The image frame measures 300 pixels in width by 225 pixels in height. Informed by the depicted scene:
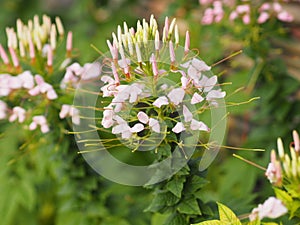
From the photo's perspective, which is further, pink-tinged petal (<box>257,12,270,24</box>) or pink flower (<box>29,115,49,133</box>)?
pink-tinged petal (<box>257,12,270,24</box>)

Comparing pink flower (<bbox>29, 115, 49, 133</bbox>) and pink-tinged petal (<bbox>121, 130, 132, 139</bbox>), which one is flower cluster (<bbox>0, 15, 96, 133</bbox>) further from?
pink-tinged petal (<bbox>121, 130, 132, 139</bbox>)

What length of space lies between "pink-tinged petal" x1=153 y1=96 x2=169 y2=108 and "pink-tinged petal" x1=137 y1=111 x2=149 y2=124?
0.10 ft

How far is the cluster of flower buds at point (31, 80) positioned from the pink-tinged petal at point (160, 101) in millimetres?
403

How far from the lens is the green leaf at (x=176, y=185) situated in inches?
47.4

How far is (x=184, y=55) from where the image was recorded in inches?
45.9

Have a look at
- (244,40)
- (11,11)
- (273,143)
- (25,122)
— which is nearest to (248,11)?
(244,40)

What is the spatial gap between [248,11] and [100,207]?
28.5 inches

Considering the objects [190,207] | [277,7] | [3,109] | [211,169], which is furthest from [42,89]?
[211,169]

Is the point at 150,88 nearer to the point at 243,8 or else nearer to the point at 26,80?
the point at 26,80

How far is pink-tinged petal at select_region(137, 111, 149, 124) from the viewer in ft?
3.59

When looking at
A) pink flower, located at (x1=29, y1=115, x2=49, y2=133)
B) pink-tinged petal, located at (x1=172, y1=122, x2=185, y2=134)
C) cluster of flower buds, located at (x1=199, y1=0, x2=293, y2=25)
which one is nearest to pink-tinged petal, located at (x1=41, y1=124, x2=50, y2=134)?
pink flower, located at (x1=29, y1=115, x2=49, y2=133)

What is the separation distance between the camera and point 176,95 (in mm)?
1102

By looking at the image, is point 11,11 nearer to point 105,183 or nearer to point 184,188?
point 105,183

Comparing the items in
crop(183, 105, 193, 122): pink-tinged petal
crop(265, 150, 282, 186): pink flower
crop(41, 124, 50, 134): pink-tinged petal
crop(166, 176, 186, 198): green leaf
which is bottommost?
crop(166, 176, 186, 198): green leaf
